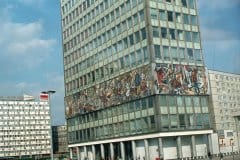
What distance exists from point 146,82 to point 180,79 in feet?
22.7

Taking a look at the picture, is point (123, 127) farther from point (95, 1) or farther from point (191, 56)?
point (95, 1)

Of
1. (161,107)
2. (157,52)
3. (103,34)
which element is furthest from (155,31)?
(103,34)

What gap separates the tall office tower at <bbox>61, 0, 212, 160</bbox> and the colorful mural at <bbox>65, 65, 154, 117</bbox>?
0.19 m

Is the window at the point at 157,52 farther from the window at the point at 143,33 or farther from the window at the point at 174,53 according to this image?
the window at the point at 174,53

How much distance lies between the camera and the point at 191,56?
289 feet

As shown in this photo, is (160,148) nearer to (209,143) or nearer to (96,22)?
(209,143)

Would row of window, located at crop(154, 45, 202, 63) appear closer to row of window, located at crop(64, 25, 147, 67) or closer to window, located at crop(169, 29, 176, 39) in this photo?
window, located at crop(169, 29, 176, 39)

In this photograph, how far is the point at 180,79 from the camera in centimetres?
8450

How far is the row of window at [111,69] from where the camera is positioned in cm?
8531

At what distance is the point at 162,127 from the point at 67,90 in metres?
43.1

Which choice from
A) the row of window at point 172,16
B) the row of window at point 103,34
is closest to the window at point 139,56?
the row of window at point 103,34

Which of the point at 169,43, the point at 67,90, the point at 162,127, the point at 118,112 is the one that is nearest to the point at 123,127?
the point at 118,112

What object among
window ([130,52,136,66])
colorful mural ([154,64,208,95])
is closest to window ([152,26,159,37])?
colorful mural ([154,64,208,95])

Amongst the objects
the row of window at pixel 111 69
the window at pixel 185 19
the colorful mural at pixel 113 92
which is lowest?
the colorful mural at pixel 113 92
